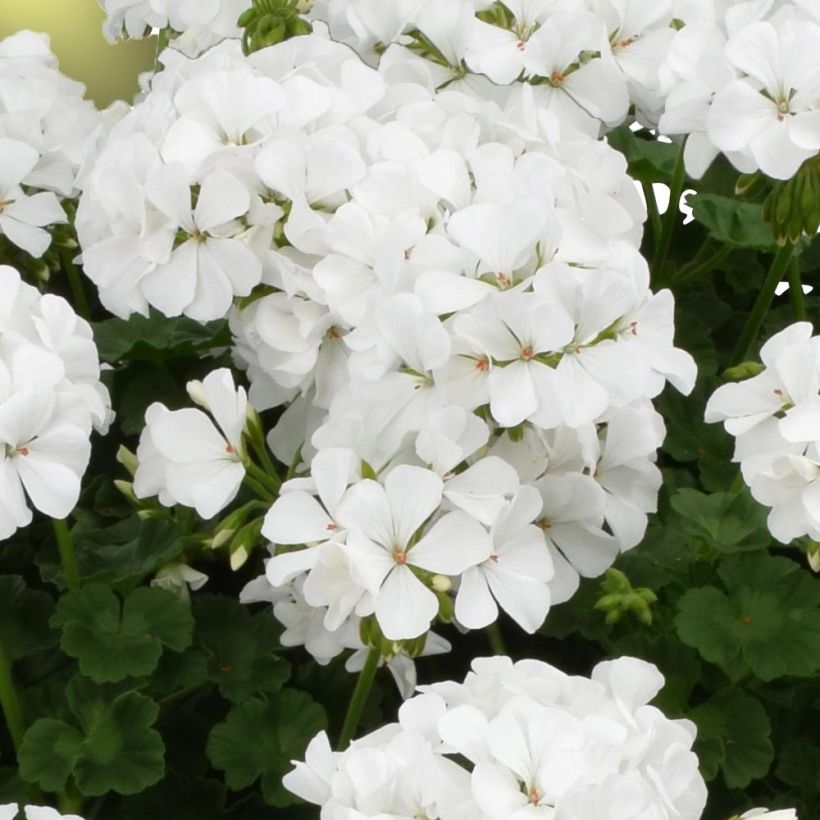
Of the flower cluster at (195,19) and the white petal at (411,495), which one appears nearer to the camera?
the white petal at (411,495)

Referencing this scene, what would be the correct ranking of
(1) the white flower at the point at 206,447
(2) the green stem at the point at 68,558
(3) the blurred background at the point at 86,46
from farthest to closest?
(3) the blurred background at the point at 86,46 < (2) the green stem at the point at 68,558 < (1) the white flower at the point at 206,447

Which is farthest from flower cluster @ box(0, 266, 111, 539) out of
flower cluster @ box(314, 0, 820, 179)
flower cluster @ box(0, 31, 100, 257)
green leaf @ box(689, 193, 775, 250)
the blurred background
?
the blurred background

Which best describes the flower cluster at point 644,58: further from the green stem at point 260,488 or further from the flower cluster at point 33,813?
the flower cluster at point 33,813

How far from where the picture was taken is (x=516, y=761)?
823mm

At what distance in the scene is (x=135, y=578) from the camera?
46.1 inches

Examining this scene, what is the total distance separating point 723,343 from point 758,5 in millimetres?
381

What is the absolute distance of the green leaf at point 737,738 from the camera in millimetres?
1092

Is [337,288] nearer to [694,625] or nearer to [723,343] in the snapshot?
[694,625]

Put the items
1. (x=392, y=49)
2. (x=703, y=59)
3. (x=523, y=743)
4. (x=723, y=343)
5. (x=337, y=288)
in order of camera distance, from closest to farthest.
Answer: (x=523, y=743) → (x=337, y=288) → (x=703, y=59) → (x=392, y=49) → (x=723, y=343)

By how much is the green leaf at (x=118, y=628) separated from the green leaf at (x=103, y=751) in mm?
24

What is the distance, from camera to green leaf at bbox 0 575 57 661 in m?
1.21

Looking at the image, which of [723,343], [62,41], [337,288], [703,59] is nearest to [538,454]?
[337,288]

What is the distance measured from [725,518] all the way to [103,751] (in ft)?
1.41

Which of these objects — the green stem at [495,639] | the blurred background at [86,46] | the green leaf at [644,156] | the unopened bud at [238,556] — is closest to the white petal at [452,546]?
the unopened bud at [238,556]
